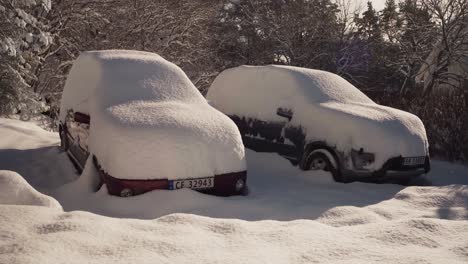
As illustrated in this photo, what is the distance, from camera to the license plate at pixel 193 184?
4.66 metres

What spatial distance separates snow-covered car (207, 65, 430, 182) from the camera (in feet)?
20.3

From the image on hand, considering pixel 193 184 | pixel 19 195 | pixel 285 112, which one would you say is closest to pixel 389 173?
pixel 285 112

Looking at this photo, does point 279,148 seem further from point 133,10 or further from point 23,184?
point 133,10

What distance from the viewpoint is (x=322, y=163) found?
6.52 meters

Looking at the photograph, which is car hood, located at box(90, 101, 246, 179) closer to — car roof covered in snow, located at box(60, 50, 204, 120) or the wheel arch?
car roof covered in snow, located at box(60, 50, 204, 120)

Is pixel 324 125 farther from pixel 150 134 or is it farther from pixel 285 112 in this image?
pixel 150 134

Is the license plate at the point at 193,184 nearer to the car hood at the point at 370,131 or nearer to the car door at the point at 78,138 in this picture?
the car door at the point at 78,138

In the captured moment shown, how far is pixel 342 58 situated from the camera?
22344 mm

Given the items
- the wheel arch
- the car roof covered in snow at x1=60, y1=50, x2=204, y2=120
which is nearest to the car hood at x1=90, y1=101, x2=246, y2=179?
the car roof covered in snow at x1=60, y1=50, x2=204, y2=120

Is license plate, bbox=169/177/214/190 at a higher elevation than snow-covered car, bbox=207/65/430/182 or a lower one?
lower

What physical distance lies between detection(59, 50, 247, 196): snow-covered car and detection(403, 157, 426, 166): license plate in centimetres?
267

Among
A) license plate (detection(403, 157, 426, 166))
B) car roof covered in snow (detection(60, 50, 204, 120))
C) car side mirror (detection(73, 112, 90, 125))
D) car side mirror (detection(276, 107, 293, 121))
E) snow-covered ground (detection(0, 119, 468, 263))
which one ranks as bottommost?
snow-covered ground (detection(0, 119, 468, 263))

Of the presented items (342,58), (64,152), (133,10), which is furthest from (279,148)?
(342,58)

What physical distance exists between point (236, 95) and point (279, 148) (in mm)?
1506
